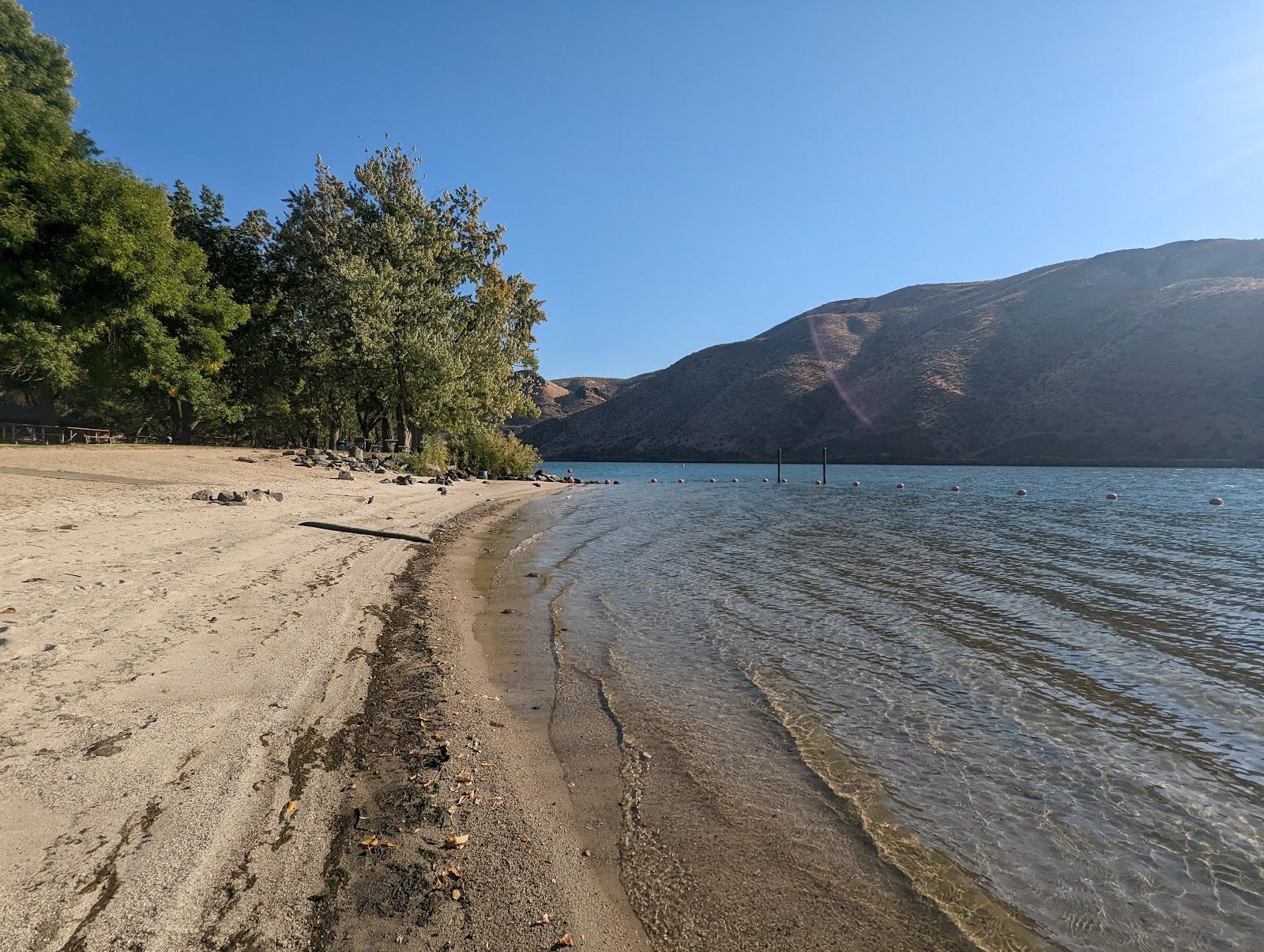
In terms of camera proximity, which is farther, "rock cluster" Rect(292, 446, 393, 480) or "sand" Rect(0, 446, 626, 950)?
"rock cluster" Rect(292, 446, 393, 480)

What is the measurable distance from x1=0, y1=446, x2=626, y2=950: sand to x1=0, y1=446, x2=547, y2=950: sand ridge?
0.5 inches

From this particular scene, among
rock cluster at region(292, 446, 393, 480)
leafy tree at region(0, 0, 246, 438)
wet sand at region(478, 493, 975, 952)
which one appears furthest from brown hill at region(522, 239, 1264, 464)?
leafy tree at region(0, 0, 246, 438)

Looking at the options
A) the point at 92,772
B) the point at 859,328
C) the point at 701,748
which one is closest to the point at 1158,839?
the point at 701,748

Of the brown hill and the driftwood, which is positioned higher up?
the brown hill

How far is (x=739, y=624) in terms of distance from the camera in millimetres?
8750

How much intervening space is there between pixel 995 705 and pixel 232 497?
1655 centimetres

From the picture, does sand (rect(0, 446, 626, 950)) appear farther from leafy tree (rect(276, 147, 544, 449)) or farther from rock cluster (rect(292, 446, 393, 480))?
leafy tree (rect(276, 147, 544, 449))

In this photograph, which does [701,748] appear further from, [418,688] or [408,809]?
[418,688]

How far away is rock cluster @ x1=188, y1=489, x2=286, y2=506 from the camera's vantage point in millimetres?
14719

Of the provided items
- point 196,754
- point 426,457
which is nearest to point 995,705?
point 196,754

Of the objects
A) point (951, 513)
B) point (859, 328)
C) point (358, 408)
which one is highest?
point (859, 328)

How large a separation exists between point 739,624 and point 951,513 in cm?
2319

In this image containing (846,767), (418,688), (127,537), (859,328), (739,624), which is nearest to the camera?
(846,767)

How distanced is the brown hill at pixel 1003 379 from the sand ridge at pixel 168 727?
11009cm
